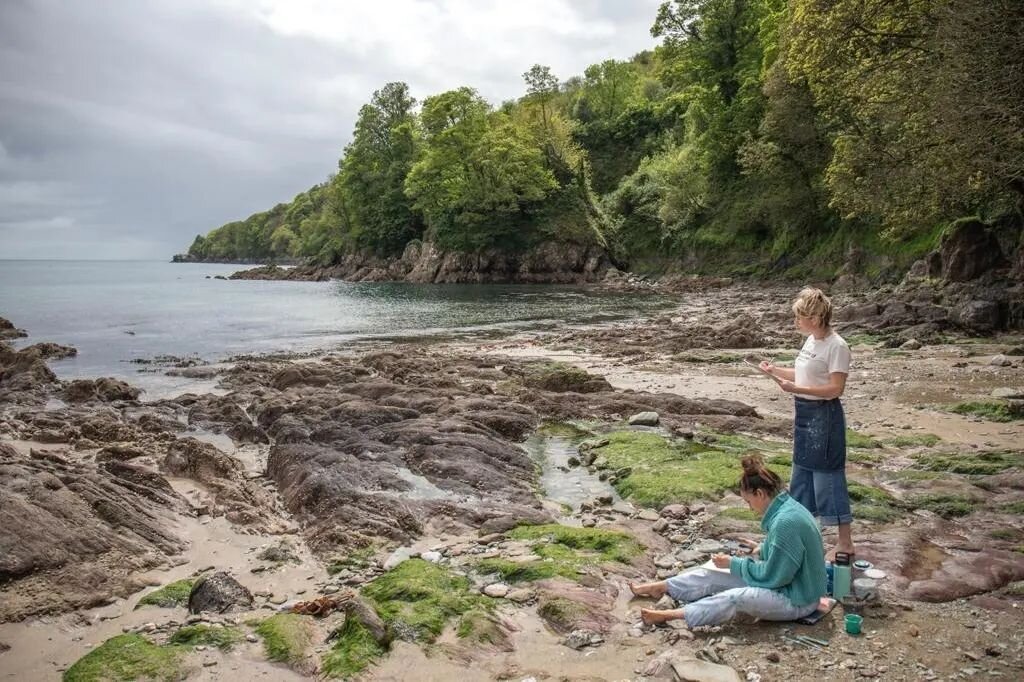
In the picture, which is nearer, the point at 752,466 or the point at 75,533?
the point at 752,466

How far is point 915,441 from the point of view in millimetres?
12141

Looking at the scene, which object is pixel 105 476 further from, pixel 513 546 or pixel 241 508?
pixel 513 546

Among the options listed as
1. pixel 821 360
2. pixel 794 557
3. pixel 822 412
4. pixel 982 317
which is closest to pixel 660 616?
Result: pixel 794 557

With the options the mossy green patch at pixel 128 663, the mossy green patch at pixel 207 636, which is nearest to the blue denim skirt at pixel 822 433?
the mossy green patch at pixel 207 636

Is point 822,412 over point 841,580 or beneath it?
over

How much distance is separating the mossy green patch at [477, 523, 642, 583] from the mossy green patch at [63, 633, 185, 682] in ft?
11.0

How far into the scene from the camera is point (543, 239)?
80.8 metres

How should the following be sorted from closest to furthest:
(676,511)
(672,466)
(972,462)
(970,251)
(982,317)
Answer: (676,511)
(972,462)
(672,466)
(982,317)
(970,251)

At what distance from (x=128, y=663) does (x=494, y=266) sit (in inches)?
3069

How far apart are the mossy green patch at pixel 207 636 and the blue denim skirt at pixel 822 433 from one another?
240 inches

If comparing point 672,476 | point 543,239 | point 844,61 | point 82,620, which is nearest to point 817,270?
point 844,61

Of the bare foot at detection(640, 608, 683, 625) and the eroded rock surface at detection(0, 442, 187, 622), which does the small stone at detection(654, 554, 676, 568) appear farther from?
the eroded rock surface at detection(0, 442, 187, 622)

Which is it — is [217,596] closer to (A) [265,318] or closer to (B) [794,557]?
(B) [794,557]

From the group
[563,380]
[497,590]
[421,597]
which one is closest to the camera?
[421,597]
